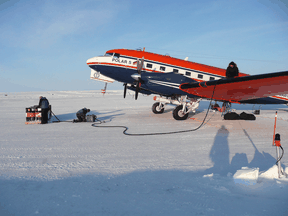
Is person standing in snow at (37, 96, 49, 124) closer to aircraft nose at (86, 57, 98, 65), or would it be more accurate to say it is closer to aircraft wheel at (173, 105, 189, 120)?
aircraft nose at (86, 57, 98, 65)

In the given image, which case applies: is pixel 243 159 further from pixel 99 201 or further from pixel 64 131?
pixel 64 131

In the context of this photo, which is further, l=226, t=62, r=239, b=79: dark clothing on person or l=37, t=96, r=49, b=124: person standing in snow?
l=37, t=96, r=49, b=124: person standing in snow

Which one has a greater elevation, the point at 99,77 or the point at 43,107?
the point at 99,77

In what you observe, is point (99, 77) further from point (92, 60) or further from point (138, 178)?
point (138, 178)

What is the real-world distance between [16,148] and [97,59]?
8480 mm

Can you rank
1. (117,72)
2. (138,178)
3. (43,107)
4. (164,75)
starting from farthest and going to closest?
(117,72), (164,75), (43,107), (138,178)

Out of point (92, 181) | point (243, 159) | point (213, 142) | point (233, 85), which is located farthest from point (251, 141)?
point (92, 181)

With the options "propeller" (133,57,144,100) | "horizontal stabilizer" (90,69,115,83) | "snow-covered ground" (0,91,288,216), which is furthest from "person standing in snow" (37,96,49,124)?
"propeller" (133,57,144,100)

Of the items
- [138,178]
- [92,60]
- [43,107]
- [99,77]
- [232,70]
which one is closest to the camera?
[138,178]

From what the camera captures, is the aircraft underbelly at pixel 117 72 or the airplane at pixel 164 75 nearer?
the airplane at pixel 164 75

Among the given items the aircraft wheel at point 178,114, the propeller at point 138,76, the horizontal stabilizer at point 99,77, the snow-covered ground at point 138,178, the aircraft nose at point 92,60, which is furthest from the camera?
the horizontal stabilizer at point 99,77

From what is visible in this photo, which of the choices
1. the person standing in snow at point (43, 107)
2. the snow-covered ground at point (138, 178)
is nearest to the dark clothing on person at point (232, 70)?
the snow-covered ground at point (138, 178)

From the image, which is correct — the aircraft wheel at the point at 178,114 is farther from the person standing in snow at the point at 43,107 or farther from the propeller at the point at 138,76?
the person standing in snow at the point at 43,107

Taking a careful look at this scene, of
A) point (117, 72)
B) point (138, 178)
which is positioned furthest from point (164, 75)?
point (138, 178)
